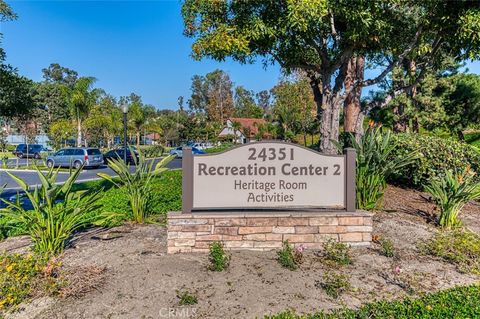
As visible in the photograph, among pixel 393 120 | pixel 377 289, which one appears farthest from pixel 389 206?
pixel 393 120

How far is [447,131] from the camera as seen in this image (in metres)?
15.6

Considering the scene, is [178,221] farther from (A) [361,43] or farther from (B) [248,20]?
(A) [361,43]

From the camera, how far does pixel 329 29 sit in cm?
855

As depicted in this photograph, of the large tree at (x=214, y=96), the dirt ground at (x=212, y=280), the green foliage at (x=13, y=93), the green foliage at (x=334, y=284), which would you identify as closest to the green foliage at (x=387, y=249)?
the dirt ground at (x=212, y=280)

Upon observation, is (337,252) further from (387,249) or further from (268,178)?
(268,178)

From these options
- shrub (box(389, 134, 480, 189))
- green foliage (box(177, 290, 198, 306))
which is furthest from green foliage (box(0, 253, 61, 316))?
shrub (box(389, 134, 480, 189))

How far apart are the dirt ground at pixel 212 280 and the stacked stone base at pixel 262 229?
157 mm

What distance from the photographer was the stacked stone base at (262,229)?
4.14 m

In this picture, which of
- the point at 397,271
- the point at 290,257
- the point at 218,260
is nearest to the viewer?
the point at 397,271

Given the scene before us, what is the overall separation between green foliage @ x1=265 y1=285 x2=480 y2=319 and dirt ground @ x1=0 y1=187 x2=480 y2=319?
153mm

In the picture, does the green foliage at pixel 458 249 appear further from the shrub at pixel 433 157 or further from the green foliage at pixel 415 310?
the shrub at pixel 433 157

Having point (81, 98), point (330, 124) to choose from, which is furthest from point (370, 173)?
point (81, 98)

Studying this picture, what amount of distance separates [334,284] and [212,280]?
117 centimetres

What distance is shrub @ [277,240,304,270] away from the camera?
12.2 feet
